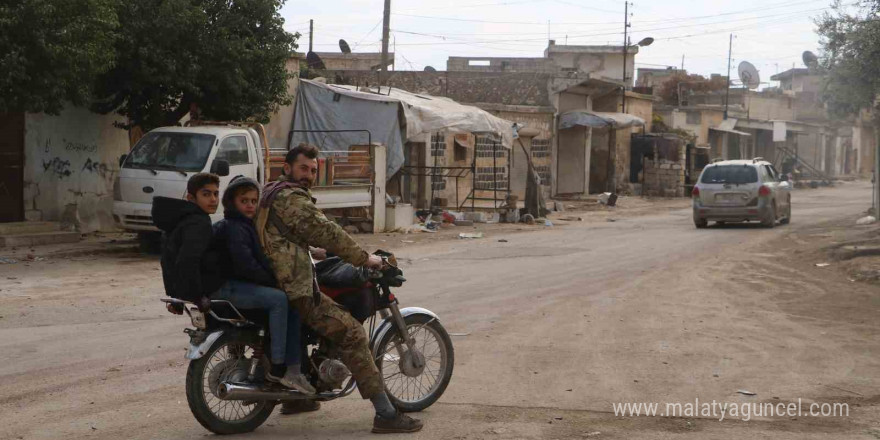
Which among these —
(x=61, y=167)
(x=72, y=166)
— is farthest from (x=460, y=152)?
(x=61, y=167)

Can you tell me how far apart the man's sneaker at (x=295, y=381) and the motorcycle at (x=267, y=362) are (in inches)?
1.8

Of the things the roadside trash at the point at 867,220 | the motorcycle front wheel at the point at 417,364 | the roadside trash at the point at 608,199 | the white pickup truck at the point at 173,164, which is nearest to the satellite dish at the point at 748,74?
the roadside trash at the point at 608,199

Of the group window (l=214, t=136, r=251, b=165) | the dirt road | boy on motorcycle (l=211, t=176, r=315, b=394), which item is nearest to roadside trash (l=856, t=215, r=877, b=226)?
the dirt road

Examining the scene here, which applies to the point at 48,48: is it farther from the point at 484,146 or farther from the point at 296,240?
the point at 484,146

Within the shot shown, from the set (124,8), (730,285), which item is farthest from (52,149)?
(730,285)

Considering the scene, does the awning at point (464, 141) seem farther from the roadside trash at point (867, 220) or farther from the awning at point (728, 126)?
the awning at point (728, 126)

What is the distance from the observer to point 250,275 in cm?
560

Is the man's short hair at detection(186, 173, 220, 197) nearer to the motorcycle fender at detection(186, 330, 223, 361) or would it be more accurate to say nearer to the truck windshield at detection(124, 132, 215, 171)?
the motorcycle fender at detection(186, 330, 223, 361)

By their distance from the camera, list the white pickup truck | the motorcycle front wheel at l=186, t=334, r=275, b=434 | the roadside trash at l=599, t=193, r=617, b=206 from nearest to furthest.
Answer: the motorcycle front wheel at l=186, t=334, r=275, b=434
the white pickup truck
the roadside trash at l=599, t=193, r=617, b=206

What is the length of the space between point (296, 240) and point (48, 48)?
10480mm

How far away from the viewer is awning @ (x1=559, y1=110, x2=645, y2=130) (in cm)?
3622

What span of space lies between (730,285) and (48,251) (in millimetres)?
10147

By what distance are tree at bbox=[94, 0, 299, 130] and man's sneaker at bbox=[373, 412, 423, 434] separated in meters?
12.5

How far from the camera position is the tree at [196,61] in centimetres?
1728
